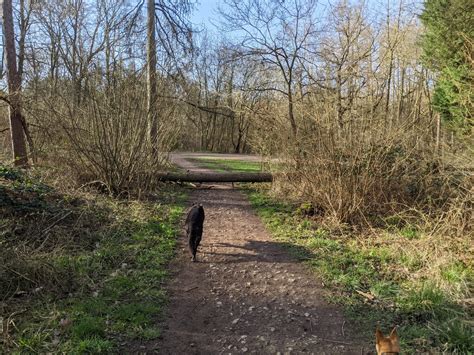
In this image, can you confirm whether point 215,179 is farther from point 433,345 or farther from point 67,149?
point 433,345

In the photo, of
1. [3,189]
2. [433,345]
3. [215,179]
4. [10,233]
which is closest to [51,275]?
[10,233]

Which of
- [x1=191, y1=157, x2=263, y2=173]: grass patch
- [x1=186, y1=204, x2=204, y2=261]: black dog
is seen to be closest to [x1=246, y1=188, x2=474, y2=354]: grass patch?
[x1=186, y1=204, x2=204, y2=261]: black dog

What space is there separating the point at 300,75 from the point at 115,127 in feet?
18.2

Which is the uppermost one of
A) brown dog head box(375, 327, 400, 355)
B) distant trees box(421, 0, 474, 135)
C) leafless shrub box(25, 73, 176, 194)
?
distant trees box(421, 0, 474, 135)

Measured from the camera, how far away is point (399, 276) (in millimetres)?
5508

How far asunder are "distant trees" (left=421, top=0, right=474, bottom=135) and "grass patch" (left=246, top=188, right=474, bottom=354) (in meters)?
2.36

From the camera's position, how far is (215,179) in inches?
527

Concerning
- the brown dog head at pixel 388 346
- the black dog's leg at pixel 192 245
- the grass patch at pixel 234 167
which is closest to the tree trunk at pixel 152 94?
the black dog's leg at pixel 192 245

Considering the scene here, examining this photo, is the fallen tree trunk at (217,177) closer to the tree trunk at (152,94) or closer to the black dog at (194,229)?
the tree trunk at (152,94)

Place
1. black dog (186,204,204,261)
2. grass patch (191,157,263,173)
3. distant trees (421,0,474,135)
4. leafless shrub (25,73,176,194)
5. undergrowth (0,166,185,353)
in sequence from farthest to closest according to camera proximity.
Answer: grass patch (191,157,263,173), leafless shrub (25,73,176,194), distant trees (421,0,474,135), black dog (186,204,204,261), undergrowth (0,166,185,353)

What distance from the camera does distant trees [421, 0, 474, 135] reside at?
6781mm

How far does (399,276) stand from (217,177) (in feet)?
28.2

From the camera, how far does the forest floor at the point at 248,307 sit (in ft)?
12.6

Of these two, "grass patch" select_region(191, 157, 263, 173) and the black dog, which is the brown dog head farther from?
"grass patch" select_region(191, 157, 263, 173)
